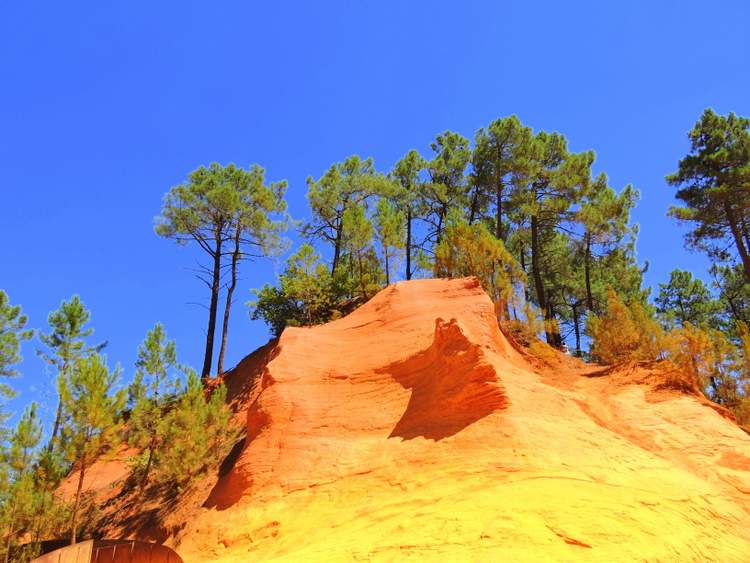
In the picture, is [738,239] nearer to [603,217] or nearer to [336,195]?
[603,217]

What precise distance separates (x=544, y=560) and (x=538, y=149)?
25966 millimetres

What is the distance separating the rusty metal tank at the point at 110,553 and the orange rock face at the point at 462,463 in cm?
139

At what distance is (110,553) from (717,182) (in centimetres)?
2670

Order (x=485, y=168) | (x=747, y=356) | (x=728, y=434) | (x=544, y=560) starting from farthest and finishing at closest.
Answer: (x=485, y=168) < (x=747, y=356) < (x=728, y=434) < (x=544, y=560)

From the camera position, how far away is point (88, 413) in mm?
15383

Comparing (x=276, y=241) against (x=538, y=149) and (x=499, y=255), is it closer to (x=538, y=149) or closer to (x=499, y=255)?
(x=499, y=255)

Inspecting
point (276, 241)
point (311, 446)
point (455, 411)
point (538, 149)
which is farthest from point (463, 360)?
point (538, 149)

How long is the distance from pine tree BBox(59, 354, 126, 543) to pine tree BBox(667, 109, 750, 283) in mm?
24341

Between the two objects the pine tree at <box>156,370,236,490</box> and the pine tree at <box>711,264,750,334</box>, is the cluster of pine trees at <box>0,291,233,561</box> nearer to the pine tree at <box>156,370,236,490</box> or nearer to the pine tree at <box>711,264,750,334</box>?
the pine tree at <box>156,370,236,490</box>

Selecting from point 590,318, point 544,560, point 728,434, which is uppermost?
point 590,318

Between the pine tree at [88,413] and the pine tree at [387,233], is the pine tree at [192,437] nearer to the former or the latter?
the pine tree at [88,413]

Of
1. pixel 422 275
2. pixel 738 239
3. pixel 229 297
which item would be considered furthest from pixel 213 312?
pixel 738 239

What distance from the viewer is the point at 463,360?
1323cm

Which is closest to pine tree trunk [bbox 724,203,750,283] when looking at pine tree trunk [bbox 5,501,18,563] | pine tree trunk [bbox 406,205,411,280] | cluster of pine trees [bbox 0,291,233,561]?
pine tree trunk [bbox 406,205,411,280]
